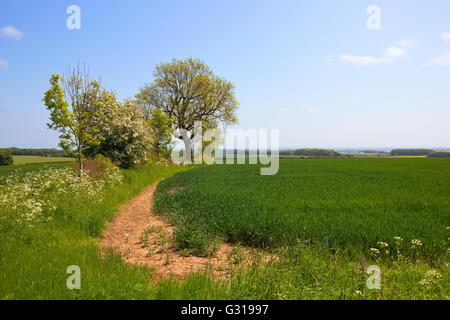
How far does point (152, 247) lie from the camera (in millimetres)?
6094

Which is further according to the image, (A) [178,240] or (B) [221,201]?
(B) [221,201]

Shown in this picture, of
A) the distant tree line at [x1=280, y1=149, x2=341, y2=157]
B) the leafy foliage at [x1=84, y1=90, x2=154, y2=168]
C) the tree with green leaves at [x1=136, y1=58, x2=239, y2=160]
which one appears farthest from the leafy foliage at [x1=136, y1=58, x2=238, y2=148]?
the distant tree line at [x1=280, y1=149, x2=341, y2=157]

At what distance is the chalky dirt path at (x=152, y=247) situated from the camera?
15.5 ft

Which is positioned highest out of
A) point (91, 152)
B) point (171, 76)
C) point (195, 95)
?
point (171, 76)

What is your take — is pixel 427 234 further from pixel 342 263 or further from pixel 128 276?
pixel 128 276

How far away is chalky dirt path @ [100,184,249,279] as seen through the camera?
474 centimetres

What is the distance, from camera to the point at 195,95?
35.6m

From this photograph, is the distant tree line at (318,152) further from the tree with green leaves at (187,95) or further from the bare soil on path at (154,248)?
the bare soil on path at (154,248)

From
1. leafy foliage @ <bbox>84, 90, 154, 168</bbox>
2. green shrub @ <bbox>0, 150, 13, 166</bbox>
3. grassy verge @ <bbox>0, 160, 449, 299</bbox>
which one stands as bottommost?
grassy verge @ <bbox>0, 160, 449, 299</bbox>

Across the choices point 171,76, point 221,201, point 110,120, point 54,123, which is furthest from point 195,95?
point 221,201

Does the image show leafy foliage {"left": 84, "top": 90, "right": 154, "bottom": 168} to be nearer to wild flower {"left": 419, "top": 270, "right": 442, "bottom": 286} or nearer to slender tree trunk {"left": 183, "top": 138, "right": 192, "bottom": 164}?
slender tree trunk {"left": 183, "top": 138, "right": 192, "bottom": 164}

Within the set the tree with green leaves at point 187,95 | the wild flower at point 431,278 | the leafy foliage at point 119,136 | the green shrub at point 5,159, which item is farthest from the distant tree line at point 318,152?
the wild flower at point 431,278

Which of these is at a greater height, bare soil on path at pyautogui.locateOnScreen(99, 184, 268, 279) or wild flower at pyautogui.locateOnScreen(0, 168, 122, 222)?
wild flower at pyautogui.locateOnScreen(0, 168, 122, 222)
